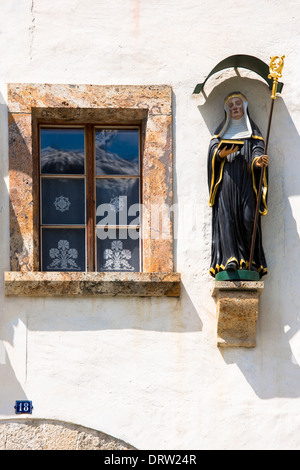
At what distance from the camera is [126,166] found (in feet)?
38.6

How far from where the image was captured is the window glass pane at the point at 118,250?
11586 millimetres

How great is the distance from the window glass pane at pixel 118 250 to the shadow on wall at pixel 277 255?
1042 mm

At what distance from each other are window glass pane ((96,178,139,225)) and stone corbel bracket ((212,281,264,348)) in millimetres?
1021

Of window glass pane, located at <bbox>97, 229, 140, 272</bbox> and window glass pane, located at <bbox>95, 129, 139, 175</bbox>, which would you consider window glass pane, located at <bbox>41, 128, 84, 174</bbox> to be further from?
window glass pane, located at <bbox>97, 229, 140, 272</bbox>

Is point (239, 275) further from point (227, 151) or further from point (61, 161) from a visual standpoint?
point (61, 161)

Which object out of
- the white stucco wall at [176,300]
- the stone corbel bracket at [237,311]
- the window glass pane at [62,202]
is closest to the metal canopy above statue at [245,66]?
the white stucco wall at [176,300]

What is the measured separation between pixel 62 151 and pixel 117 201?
0.61m

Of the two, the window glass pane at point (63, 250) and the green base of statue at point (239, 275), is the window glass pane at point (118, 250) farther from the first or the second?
the green base of statue at point (239, 275)

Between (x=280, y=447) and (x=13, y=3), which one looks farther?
(x=13, y=3)

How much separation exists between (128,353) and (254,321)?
1005mm

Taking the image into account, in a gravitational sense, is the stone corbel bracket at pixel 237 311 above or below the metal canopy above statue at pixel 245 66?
below

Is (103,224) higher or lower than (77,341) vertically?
higher

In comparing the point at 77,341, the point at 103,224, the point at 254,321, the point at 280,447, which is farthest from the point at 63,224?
the point at 280,447

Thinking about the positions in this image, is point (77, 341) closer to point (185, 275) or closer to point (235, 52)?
point (185, 275)
